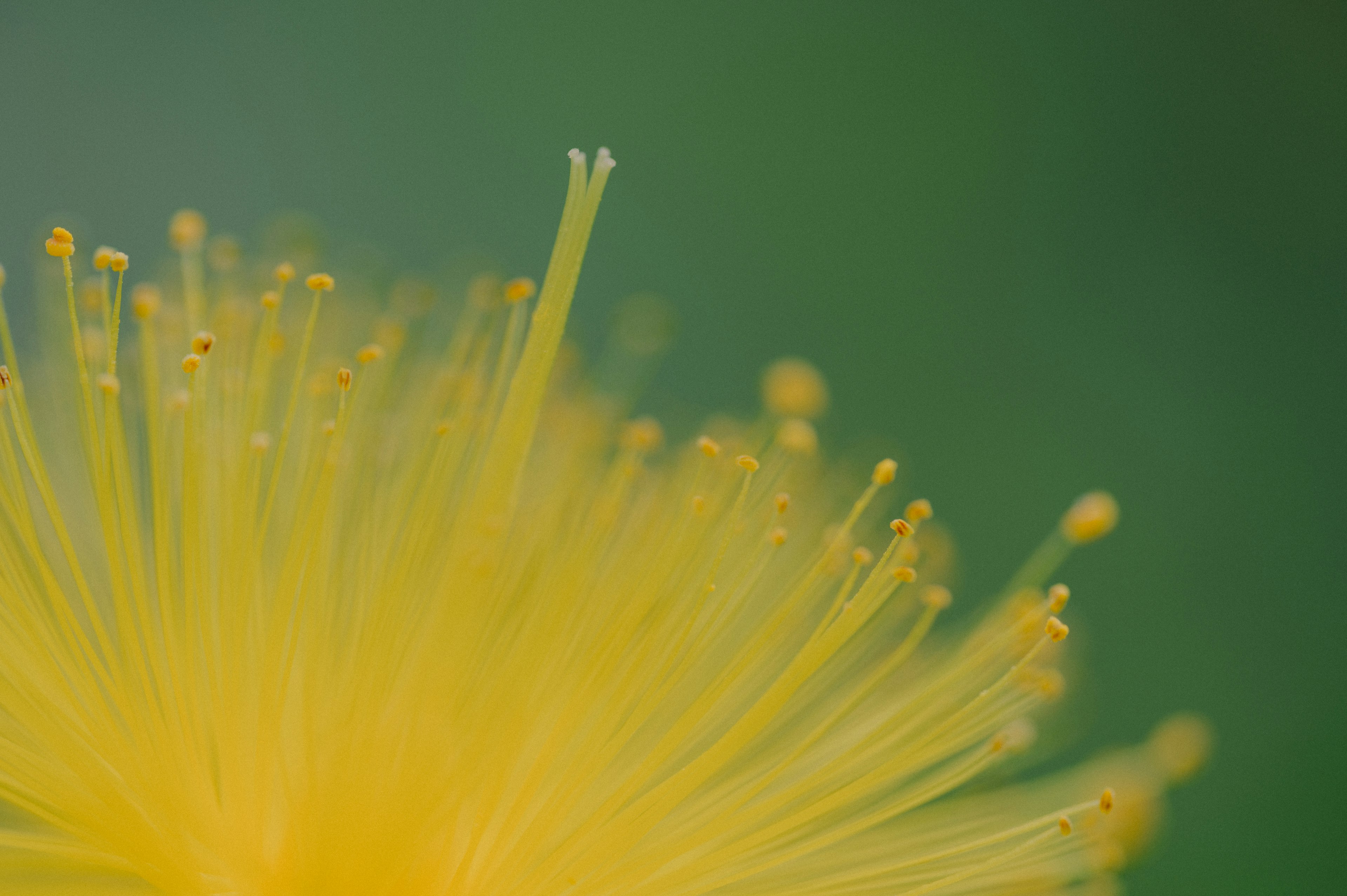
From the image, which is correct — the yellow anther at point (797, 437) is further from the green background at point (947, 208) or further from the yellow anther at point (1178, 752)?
the green background at point (947, 208)

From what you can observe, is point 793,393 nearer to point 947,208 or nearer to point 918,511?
point 918,511

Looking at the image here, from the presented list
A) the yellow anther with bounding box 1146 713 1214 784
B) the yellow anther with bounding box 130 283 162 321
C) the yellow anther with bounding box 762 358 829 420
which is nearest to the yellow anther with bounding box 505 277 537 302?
the yellow anther with bounding box 130 283 162 321

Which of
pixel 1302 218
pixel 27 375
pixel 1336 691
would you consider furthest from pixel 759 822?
pixel 1302 218

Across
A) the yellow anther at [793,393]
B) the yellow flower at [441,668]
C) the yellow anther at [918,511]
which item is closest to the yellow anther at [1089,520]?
the yellow flower at [441,668]

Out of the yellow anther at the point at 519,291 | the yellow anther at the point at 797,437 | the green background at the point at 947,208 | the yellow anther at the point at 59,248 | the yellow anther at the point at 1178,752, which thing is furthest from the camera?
the green background at the point at 947,208

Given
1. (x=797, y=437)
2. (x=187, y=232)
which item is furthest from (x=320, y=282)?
(x=797, y=437)

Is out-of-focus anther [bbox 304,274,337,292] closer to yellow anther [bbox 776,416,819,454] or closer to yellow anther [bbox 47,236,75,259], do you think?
yellow anther [bbox 47,236,75,259]

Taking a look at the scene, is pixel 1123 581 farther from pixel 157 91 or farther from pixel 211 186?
pixel 157 91
